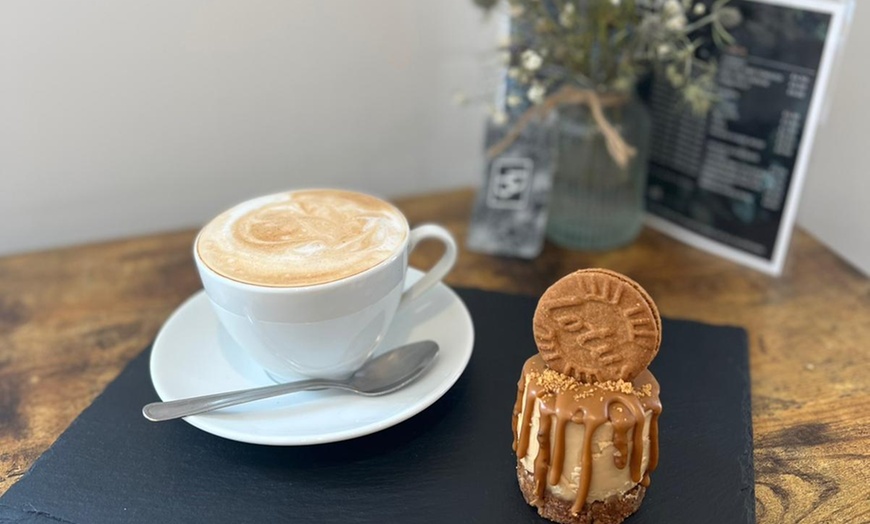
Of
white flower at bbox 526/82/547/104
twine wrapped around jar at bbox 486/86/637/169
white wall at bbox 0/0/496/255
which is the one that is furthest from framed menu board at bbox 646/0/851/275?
white wall at bbox 0/0/496/255

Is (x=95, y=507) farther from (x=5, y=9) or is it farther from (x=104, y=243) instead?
(x=5, y=9)

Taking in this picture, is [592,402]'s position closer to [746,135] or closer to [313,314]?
[313,314]

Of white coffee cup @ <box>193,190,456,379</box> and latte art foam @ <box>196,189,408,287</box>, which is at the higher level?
latte art foam @ <box>196,189,408,287</box>

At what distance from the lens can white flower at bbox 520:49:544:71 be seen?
977 mm

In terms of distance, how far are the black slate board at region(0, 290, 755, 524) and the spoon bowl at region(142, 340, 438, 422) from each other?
42mm

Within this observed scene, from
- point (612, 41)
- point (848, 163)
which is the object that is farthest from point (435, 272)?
point (848, 163)

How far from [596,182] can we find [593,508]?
1.91 ft

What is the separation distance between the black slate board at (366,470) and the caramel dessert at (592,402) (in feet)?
0.13

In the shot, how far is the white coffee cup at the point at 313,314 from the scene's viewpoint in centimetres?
71

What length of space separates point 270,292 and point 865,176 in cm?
86

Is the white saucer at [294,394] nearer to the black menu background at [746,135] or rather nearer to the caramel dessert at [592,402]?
the caramel dessert at [592,402]

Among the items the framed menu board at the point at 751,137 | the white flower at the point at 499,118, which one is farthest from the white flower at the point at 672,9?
the white flower at the point at 499,118

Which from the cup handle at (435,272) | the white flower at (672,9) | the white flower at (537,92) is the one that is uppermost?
the white flower at (672,9)

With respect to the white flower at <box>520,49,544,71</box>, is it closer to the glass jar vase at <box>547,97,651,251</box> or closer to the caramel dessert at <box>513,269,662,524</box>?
the glass jar vase at <box>547,97,651,251</box>
